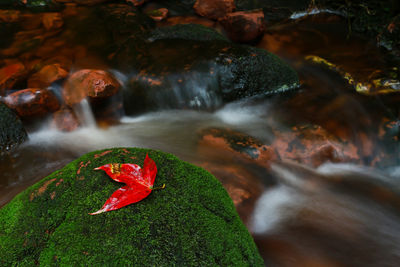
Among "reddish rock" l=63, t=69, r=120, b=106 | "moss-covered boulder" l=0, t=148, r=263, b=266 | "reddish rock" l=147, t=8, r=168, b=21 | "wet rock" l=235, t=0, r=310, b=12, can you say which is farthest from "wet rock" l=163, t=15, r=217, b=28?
"moss-covered boulder" l=0, t=148, r=263, b=266

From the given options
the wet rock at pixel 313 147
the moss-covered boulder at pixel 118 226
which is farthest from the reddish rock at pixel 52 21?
the wet rock at pixel 313 147

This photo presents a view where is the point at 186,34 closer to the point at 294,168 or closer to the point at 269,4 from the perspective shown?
the point at 294,168

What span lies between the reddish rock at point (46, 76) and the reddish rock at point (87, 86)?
9.7 inches

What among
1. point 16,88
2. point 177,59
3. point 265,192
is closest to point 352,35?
point 177,59

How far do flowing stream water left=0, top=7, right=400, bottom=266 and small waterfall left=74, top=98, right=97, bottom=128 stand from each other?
18 mm

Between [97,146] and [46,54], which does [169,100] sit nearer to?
[97,146]

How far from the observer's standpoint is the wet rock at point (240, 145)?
3721 millimetres

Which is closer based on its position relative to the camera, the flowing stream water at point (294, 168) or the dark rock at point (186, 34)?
the flowing stream water at point (294, 168)

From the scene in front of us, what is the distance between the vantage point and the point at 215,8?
7418 millimetres

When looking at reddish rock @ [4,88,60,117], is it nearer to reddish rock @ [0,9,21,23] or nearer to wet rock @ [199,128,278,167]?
wet rock @ [199,128,278,167]

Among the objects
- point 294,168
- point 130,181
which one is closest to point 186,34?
point 294,168

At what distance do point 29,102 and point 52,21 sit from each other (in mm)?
3250

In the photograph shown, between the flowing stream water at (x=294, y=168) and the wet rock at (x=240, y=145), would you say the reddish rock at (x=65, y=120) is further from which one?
the wet rock at (x=240, y=145)

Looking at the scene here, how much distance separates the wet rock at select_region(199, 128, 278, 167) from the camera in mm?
3721
